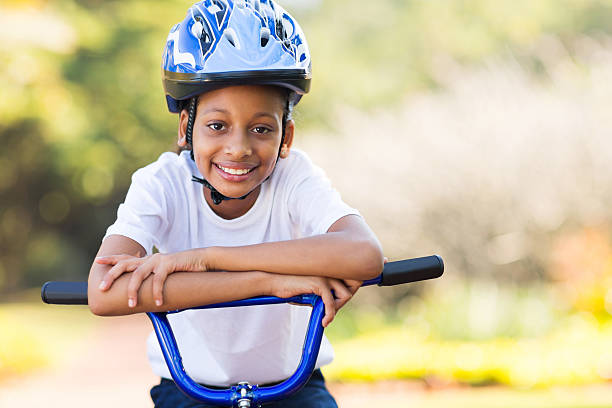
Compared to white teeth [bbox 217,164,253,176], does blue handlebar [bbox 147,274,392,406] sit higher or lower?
lower

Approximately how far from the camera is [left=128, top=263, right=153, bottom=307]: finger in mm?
2408


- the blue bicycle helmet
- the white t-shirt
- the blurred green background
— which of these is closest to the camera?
the blue bicycle helmet

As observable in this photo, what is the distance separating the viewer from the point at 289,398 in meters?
2.91

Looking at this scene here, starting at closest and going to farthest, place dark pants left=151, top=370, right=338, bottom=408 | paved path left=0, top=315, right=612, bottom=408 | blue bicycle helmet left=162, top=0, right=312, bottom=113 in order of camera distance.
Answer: blue bicycle helmet left=162, top=0, right=312, bottom=113
dark pants left=151, top=370, right=338, bottom=408
paved path left=0, top=315, right=612, bottom=408

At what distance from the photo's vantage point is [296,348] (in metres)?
3.07

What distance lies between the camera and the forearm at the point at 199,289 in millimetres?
2404

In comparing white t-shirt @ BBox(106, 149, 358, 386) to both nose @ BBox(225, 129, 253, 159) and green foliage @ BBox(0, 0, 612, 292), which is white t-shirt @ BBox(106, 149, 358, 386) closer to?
nose @ BBox(225, 129, 253, 159)

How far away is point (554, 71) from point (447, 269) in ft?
12.5

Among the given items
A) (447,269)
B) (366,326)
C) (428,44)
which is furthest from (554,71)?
(428,44)

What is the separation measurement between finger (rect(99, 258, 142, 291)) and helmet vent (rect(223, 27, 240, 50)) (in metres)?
0.84

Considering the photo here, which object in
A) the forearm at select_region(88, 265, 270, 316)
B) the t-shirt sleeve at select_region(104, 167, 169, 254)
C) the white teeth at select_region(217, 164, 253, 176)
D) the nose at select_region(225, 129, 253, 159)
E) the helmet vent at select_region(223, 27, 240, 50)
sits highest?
the helmet vent at select_region(223, 27, 240, 50)

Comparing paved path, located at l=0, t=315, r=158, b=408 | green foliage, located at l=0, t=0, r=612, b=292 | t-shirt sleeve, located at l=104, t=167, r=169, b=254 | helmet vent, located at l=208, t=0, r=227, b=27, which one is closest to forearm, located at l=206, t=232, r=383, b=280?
t-shirt sleeve, located at l=104, t=167, r=169, b=254

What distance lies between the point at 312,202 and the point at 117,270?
79 centimetres

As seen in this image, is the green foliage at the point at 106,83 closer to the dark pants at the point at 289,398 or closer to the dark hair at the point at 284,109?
the dark hair at the point at 284,109
